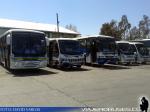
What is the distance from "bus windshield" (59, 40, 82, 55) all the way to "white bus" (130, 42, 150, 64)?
845 cm

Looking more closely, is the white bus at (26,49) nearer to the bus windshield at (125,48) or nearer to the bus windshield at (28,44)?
the bus windshield at (28,44)

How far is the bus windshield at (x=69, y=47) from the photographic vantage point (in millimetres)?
21062

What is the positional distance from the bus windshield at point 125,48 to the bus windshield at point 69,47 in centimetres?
698

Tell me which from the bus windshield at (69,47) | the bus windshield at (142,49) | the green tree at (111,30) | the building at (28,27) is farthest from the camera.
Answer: the green tree at (111,30)

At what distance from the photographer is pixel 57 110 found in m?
7.44

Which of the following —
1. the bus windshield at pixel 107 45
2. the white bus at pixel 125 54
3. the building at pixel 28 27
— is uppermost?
the building at pixel 28 27

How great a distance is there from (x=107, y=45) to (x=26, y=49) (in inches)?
322

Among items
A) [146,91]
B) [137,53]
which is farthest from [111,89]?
[137,53]

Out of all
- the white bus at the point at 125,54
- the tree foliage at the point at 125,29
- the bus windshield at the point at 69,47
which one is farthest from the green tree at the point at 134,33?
the bus windshield at the point at 69,47

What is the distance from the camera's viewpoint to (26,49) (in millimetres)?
18047

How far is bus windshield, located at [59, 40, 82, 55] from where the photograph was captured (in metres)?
21.1

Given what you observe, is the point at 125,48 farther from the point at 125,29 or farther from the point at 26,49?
the point at 125,29

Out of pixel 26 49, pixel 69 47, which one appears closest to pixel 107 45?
pixel 69 47

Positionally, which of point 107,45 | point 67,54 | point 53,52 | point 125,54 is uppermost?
point 107,45
